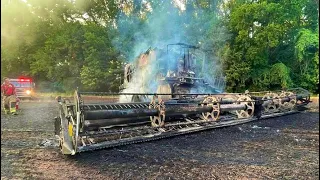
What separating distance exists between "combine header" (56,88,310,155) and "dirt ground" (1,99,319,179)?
233 millimetres

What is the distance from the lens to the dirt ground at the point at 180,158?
3547 mm

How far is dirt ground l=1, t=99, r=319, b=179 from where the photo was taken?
3547 mm

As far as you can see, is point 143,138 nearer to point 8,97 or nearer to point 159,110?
point 159,110

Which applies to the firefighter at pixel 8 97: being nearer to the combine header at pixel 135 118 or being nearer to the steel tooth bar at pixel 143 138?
the combine header at pixel 135 118

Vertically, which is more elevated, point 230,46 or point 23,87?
point 230,46

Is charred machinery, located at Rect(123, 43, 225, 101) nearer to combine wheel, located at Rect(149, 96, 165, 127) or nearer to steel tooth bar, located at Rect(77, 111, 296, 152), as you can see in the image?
steel tooth bar, located at Rect(77, 111, 296, 152)

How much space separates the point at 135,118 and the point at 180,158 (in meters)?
1.84

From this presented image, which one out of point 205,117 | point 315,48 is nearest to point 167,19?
point 205,117

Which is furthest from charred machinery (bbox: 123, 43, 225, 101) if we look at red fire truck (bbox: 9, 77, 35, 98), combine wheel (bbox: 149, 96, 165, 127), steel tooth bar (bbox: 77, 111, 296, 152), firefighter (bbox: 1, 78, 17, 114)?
red fire truck (bbox: 9, 77, 35, 98)

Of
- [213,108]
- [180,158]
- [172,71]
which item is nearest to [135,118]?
[180,158]

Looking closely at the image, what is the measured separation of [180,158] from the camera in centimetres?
435

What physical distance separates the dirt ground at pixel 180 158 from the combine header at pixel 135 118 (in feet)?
0.76

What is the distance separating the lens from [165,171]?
3.66 metres

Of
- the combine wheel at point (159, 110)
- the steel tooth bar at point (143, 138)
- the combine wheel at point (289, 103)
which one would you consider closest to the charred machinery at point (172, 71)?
the steel tooth bar at point (143, 138)
